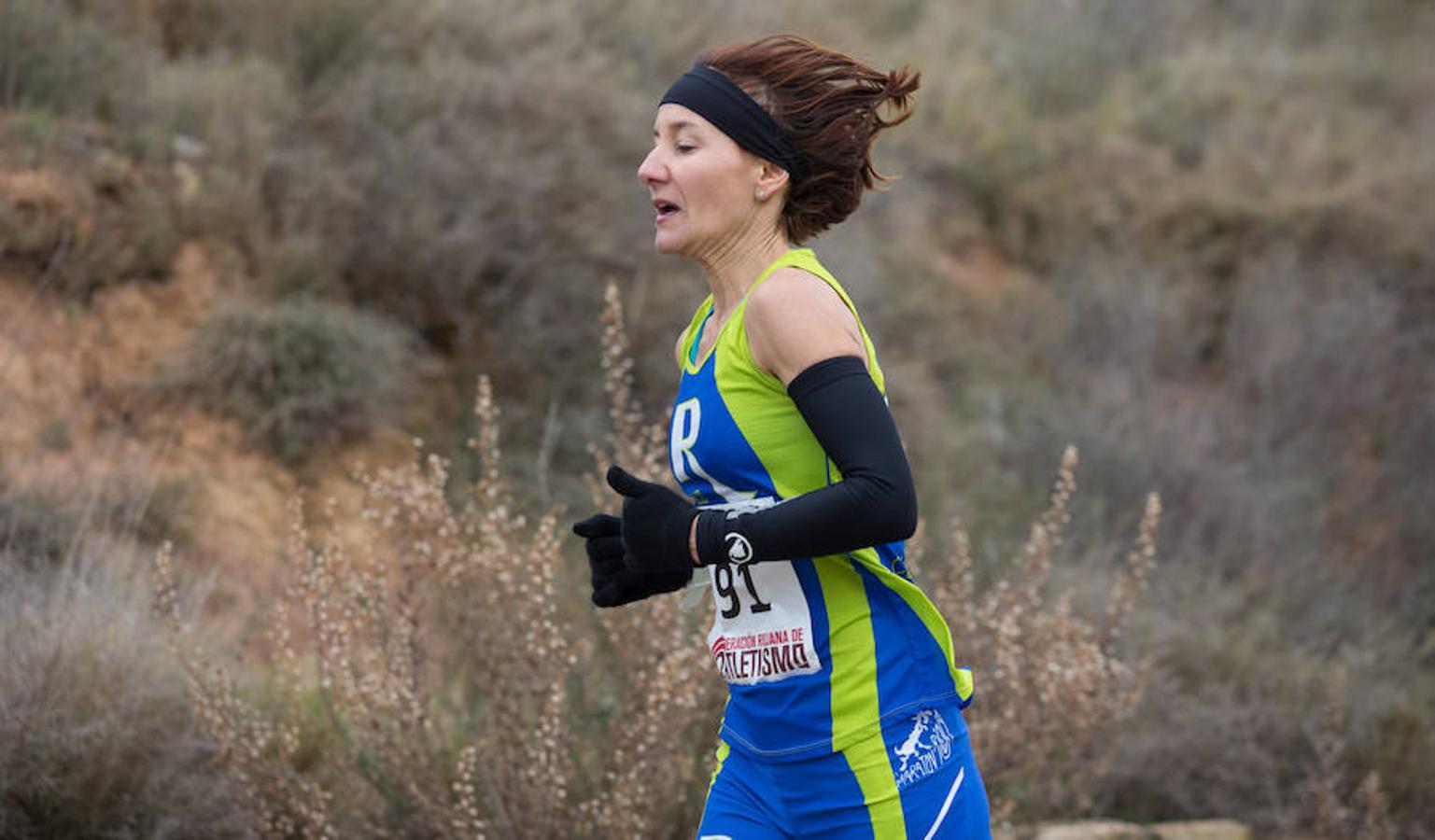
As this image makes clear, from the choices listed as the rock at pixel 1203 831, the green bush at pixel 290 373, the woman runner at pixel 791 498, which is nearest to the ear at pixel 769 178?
the woman runner at pixel 791 498

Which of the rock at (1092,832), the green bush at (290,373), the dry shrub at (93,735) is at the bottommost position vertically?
the rock at (1092,832)

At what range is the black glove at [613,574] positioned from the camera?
8.99 ft

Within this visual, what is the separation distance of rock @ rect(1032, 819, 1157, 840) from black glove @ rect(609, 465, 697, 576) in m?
3.15

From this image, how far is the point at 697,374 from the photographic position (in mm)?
2594

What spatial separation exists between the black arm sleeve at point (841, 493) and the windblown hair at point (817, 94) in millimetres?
470

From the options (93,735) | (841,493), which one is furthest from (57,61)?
(841,493)

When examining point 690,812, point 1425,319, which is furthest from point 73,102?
point 1425,319

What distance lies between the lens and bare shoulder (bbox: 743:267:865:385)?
2379 mm

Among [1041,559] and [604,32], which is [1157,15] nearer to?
[604,32]

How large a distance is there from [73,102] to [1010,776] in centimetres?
581

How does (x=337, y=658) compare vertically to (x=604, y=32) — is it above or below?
below

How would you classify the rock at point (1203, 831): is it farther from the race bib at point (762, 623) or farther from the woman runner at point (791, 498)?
the race bib at point (762, 623)

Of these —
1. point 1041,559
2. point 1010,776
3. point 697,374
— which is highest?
point 697,374

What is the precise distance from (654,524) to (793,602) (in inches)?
11.6
